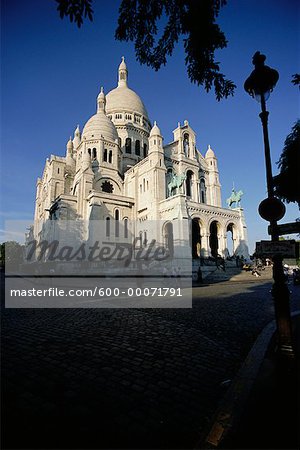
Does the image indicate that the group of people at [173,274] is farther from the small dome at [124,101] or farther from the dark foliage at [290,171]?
the small dome at [124,101]

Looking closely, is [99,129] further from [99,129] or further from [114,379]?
[114,379]

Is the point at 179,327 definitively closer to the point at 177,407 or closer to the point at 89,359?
the point at 89,359

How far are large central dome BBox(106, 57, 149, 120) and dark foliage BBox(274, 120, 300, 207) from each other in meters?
48.9

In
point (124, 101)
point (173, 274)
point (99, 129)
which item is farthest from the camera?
point (124, 101)

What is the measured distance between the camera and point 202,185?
42656 millimetres

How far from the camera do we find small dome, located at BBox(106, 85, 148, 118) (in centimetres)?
5269

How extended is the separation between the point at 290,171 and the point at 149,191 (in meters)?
28.4

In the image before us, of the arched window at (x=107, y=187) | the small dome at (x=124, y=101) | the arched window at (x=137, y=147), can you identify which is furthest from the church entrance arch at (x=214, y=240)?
the small dome at (x=124, y=101)

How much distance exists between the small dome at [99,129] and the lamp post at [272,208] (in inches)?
1614

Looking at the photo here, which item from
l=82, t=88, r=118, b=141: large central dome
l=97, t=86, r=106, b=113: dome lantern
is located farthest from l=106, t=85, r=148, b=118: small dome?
l=82, t=88, r=118, b=141: large central dome

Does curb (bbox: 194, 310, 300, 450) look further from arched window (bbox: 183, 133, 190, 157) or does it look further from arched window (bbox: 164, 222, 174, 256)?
arched window (bbox: 183, 133, 190, 157)

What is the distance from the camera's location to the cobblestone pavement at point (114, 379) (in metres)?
2.20

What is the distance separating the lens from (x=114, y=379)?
3.30 m

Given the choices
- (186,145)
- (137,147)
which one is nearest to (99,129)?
(137,147)
